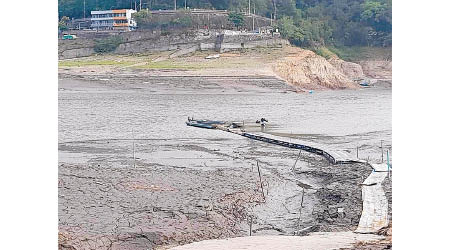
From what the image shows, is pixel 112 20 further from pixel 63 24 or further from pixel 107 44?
pixel 63 24

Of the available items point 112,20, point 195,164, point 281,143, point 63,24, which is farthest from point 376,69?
point 63,24

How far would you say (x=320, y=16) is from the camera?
746 cm

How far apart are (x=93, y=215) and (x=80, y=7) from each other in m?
2.02

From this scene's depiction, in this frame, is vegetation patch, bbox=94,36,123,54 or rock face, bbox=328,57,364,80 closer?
rock face, bbox=328,57,364,80

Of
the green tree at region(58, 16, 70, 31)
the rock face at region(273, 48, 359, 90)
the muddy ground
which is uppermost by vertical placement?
the green tree at region(58, 16, 70, 31)

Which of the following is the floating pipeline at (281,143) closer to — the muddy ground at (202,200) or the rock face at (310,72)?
the muddy ground at (202,200)

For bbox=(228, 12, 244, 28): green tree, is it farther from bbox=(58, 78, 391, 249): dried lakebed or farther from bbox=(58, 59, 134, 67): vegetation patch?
bbox=(58, 59, 134, 67): vegetation patch

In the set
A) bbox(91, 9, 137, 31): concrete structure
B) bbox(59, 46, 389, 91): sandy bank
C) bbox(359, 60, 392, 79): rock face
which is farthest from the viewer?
bbox(91, 9, 137, 31): concrete structure

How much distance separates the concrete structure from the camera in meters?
7.89

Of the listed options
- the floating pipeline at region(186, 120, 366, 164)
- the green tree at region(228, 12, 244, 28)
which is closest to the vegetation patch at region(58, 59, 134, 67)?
the floating pipeline at region(186, 120, 366, 164)

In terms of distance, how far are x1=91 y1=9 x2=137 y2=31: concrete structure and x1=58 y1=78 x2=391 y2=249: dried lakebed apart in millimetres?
509

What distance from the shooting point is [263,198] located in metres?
7.15
